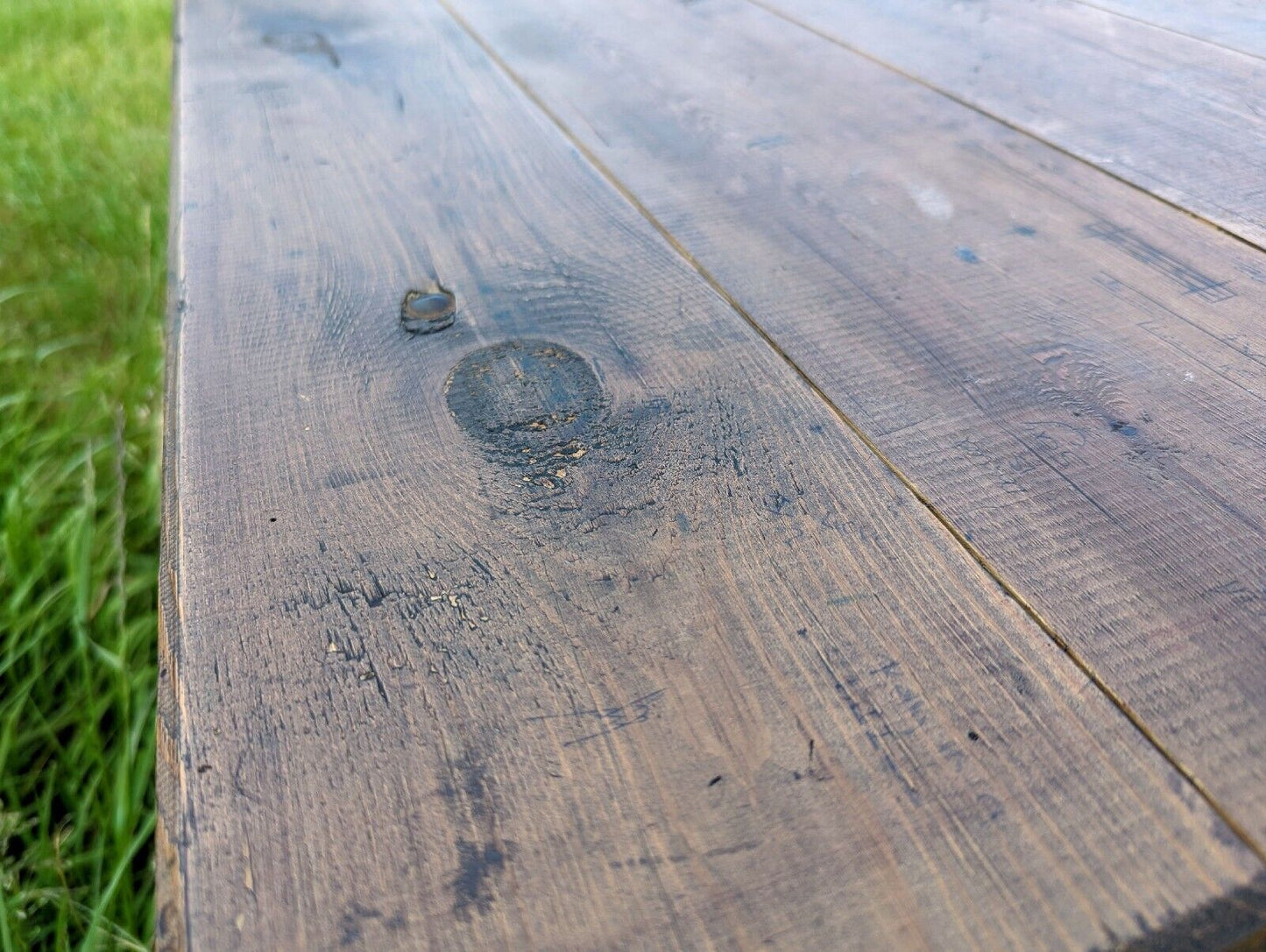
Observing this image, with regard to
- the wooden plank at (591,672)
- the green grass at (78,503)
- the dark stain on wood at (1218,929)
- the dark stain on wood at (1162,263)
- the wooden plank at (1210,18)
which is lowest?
the green grass at (78,503)

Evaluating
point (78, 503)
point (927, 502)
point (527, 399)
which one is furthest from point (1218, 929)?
point (78, 503)

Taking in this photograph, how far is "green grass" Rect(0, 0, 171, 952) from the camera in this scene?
94 centimetres

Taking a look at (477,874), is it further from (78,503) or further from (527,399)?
(78,503)

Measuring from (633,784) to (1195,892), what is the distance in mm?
204

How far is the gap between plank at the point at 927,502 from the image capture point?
36cm

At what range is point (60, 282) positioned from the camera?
174 centimetres

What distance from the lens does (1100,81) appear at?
1.02 meters

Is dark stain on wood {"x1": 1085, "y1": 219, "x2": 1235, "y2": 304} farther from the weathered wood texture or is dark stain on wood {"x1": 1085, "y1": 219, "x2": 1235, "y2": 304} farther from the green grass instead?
the green grass

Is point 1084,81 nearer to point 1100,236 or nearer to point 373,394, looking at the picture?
point 1100,236

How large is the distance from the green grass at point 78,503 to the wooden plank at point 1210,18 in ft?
4.55

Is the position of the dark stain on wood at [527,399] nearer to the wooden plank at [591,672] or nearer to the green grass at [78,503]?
the wooden plank at [591,672]

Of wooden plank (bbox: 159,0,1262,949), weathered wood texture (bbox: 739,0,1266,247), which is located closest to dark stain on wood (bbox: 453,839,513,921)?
wooden plank (bbox: 159,0,1262,949)

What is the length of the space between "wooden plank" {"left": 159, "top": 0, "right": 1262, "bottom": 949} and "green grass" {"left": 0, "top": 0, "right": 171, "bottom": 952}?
49 cm

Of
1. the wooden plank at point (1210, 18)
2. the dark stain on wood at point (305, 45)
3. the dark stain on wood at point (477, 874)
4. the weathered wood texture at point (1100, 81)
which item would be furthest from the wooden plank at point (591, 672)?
the wooden plank at point (1210, 18)
